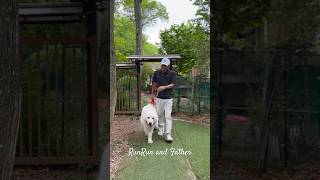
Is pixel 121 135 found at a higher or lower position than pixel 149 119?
lower

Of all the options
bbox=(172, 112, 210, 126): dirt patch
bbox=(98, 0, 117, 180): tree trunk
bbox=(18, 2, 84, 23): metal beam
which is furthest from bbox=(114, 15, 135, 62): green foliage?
bbox=(172, 112, 210, 126): dirt patch

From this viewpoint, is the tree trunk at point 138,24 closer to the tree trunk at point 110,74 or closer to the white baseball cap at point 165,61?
the tree trunk at point 110,74

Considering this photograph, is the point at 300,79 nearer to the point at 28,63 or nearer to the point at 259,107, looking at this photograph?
the point at 259,107

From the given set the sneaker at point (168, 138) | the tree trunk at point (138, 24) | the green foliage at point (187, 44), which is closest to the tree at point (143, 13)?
the tree trunk at point (138, 24)

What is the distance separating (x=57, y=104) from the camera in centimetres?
569

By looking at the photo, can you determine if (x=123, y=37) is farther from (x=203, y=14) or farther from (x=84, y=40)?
(x=203, y=14)

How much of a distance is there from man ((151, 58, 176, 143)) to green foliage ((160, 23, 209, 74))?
0.18 m

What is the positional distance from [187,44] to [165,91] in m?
0.66

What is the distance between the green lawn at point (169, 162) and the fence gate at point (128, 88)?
495 millimetres

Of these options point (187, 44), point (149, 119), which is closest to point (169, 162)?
point (149, 119)

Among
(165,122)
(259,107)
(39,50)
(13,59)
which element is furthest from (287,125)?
(13,59)

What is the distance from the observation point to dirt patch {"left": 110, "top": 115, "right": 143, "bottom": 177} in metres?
5.18

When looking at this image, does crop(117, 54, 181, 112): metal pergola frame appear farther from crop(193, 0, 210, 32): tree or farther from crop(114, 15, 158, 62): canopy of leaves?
crop(193, 0, 210, 32): tree

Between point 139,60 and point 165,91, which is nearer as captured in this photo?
point 165,91
